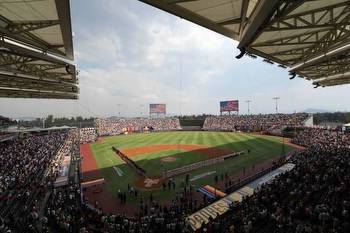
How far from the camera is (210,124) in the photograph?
8900 centimetres

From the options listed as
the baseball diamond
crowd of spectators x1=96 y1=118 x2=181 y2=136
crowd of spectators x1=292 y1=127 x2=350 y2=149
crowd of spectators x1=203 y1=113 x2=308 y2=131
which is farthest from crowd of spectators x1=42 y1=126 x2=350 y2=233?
crowd of spectators x1=96 y1=118 x2=181 y2=136

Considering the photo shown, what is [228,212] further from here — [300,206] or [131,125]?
[131,125]

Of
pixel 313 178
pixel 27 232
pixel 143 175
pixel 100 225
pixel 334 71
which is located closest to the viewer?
pixel 27 232

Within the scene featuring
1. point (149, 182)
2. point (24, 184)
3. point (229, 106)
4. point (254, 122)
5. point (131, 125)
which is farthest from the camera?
point (131, 125)

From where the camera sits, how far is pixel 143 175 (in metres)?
28.0

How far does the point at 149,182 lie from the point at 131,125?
212 feet

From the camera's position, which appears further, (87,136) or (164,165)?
(87,136)

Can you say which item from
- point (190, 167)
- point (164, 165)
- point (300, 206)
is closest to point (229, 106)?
point (164, 165)

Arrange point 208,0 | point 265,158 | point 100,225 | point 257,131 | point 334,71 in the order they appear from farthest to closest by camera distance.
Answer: point 257,131
point 265,158
point 334,71
point 100,225
point 208,0

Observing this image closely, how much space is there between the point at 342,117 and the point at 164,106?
79.7 meters

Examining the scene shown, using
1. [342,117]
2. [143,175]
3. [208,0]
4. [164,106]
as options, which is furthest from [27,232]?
[342,117]

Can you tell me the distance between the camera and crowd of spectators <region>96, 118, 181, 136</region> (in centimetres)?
7938

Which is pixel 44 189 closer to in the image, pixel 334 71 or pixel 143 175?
pixel 143 175

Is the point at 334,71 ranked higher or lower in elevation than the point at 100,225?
higher
